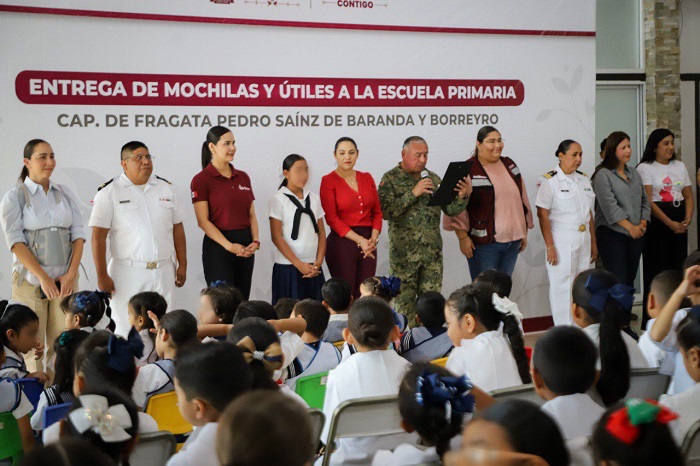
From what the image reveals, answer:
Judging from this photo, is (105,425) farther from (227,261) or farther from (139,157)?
(227,261)

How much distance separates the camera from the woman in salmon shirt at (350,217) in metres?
5.76

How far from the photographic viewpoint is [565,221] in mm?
6328

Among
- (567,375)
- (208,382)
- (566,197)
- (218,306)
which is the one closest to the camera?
(208,382)

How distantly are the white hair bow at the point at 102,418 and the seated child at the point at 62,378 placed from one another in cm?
78

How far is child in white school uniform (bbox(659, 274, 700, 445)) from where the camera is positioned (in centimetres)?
238

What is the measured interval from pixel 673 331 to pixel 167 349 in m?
1.92

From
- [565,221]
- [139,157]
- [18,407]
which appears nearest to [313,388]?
[18,407]

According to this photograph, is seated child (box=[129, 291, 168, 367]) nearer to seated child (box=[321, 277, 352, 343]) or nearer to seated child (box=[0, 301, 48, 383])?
seated child (box=[0, 301, 48, 383])

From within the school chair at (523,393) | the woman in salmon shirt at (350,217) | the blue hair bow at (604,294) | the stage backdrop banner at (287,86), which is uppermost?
the stage backdrop banner at (287,86)

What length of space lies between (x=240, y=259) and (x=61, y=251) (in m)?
1.13

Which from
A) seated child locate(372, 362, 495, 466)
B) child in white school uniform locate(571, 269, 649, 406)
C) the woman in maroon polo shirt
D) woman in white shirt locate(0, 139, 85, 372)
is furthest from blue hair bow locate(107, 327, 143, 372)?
the woman in maroon polo shirt

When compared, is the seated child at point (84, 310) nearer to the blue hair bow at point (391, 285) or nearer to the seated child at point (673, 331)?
the blue hair bow at point (391, 285)

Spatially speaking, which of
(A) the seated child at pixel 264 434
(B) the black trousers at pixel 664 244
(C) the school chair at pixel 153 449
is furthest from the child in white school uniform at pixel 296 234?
(A) the seated child at pixel 264 434

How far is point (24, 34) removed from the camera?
517cm
